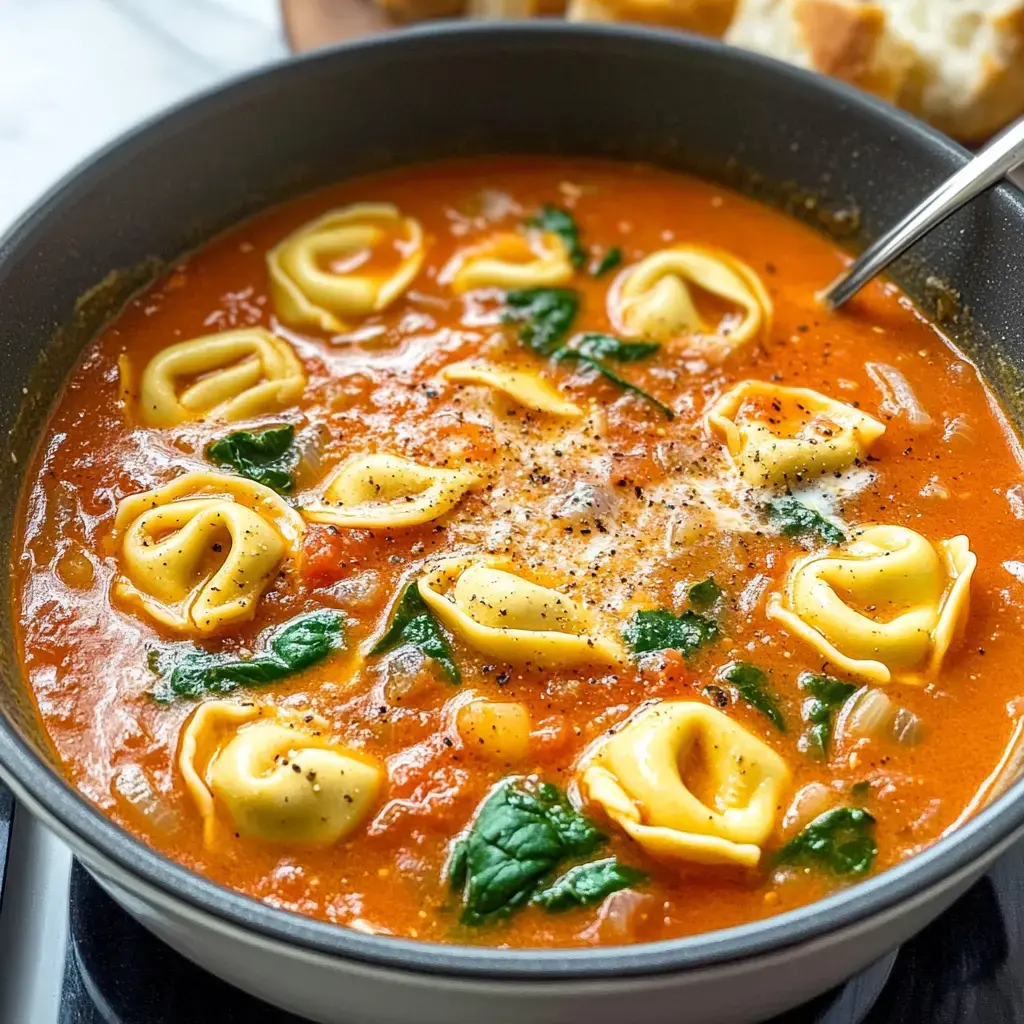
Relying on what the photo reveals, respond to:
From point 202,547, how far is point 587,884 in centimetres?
120

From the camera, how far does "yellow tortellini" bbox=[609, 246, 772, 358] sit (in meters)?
3.52

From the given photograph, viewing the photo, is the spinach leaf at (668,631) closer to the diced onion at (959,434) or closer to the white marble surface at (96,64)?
the diced onion at (959,434)

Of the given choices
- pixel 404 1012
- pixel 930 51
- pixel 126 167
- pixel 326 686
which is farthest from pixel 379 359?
pixel 930 51

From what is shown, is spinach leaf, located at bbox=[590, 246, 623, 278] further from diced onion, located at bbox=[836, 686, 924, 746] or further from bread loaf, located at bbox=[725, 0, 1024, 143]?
diced onion, located at bbox=[836, 686, 924, 746]

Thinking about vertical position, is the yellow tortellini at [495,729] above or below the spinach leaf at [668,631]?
below

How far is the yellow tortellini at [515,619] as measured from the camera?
272 cm

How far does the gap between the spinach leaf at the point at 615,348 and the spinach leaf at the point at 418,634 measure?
3.25 feet

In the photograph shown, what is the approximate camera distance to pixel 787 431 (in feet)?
10.6

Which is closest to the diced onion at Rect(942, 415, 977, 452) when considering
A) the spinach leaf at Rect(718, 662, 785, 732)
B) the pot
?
the pot

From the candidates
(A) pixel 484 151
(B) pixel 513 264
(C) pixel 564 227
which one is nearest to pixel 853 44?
(C) pixel 564 227

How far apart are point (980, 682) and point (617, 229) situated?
1.85 metres

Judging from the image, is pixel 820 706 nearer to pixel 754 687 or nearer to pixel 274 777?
pixel 754 687

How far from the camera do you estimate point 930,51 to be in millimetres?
4246

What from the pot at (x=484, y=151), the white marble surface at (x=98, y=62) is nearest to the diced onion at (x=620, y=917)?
the pot at (x=484, y=151)
